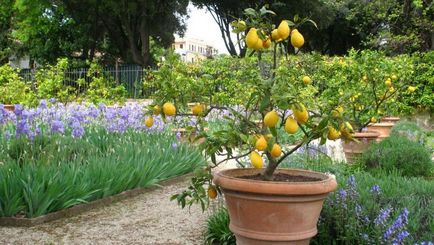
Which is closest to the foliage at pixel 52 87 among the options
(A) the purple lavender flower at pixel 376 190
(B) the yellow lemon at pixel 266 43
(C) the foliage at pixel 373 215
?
(C) the foliage at pixel 373 215

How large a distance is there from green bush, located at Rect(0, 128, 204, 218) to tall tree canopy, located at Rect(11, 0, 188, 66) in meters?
19.2

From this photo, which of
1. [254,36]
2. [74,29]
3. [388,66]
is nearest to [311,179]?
[254,36]

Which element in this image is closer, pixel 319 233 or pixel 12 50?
pixel 319 233

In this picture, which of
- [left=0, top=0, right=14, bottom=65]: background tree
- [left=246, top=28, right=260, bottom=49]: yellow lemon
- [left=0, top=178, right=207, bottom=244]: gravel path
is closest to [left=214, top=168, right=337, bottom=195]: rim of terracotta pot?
[left=246, top=28, right=260, bottom=49]: yellow lemon

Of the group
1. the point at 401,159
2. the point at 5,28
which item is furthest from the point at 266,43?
the point at 5,28

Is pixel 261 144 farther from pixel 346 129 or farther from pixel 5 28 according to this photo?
pixel 5 28

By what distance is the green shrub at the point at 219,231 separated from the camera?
343 cm

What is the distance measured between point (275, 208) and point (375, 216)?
909mm

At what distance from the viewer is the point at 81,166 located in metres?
4.61

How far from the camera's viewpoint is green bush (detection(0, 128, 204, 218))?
13.2 feet

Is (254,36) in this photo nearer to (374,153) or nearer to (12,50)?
(374,153)

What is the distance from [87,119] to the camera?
6.48 metres

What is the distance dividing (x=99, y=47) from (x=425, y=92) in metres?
19.4

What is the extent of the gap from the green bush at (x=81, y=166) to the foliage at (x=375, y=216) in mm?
2137
